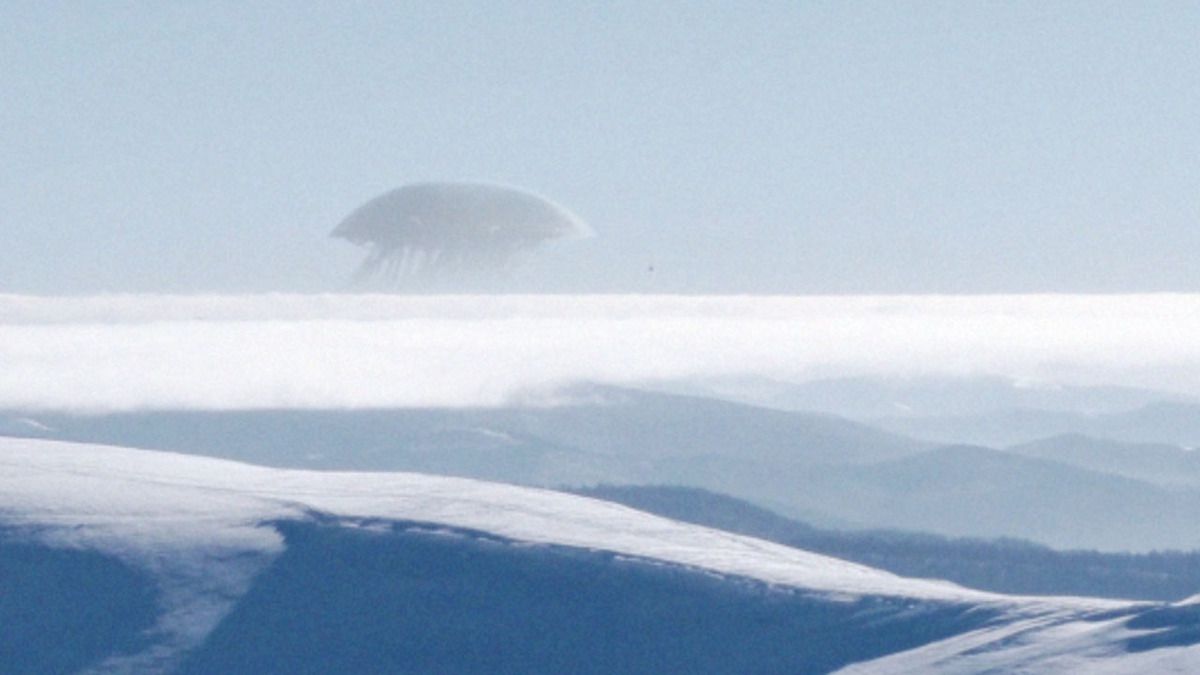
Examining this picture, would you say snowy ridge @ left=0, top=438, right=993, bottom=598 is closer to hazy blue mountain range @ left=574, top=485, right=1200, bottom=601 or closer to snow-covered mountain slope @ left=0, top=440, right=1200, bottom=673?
snow-covered mountain slope @ left=0, top=440, right=1200, bottom=673

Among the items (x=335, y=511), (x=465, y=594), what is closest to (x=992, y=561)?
(x=335, y=511)

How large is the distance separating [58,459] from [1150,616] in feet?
128

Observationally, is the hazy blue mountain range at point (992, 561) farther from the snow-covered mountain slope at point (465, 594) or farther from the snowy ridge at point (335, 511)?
the snow-covered mountain slope at point (465, 594)

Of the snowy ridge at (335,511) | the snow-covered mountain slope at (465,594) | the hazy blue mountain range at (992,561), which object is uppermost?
the hazy blue mountain range at (992,561)

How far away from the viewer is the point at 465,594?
55.2 metres

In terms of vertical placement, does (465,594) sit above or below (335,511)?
below

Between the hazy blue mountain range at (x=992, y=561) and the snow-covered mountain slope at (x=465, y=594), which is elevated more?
the hazy blue mountain range at (x=992, y=561)

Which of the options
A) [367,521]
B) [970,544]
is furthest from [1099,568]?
[367,521]

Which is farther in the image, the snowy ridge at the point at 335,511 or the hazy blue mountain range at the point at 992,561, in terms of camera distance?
the hazy blue mountain range at the point at 992,561

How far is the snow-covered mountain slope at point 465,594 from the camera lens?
49.2 m

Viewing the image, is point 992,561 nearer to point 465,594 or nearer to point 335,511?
point 335,511

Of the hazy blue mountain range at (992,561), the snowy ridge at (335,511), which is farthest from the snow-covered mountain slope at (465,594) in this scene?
the hazy blue mountain range at (992,561)

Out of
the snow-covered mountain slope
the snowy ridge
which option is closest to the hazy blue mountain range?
the snowy ridge

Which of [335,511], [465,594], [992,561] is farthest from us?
[992,561]
